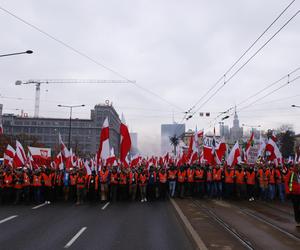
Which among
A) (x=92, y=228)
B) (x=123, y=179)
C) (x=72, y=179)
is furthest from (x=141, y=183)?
(x=92, y=228)

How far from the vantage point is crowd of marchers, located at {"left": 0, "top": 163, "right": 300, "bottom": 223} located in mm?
17375

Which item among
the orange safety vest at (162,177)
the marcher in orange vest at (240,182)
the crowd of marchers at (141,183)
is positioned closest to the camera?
the crowd of marchers at (141,183)

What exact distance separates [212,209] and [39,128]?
127297 millimetres

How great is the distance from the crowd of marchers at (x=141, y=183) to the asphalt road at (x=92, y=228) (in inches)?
74.1

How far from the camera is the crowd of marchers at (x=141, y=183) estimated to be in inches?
684

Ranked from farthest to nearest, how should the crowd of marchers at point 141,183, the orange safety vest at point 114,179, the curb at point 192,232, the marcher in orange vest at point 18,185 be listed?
the orange safety vest at point 114,179 → the crowd of marchers at point 141,183 → the marcher in orange vest at point 18,185 → the curb at point 192,232

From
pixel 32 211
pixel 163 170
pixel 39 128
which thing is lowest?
pixel 32 211

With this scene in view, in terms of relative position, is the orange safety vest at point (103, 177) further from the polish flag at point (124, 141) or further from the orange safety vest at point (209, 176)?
the orange safety vest at point (209, 176)

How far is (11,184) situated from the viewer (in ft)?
56.2

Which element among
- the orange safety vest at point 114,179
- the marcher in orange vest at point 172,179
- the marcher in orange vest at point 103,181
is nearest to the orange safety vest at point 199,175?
the marcher in orange vest at point 172,179

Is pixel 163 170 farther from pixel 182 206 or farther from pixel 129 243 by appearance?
pixel 129 243

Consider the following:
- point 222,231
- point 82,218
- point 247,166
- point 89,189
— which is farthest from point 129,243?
point 247,166

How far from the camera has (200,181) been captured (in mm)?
19156

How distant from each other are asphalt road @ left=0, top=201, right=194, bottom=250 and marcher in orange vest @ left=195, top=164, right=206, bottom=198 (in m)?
3.92
